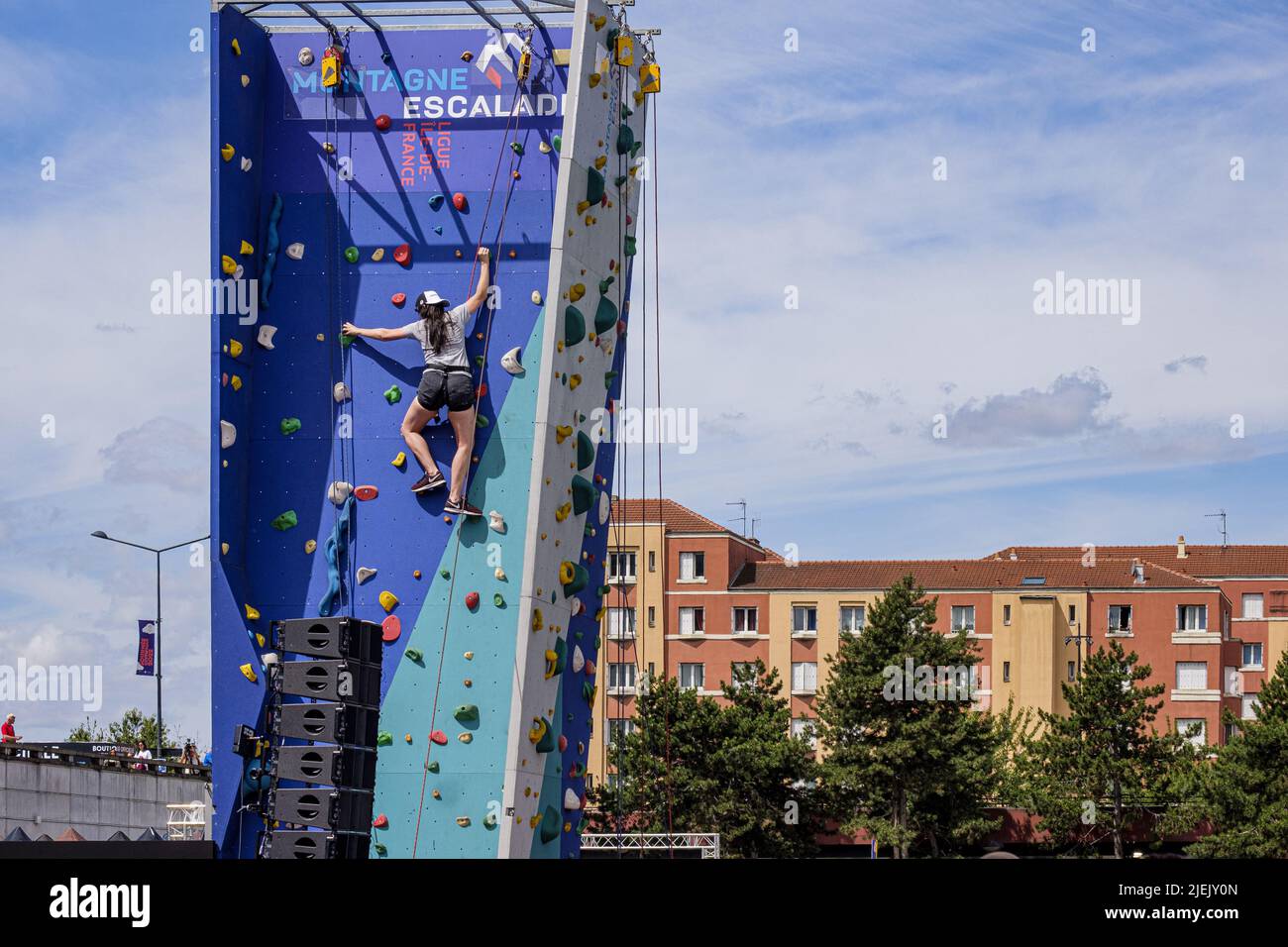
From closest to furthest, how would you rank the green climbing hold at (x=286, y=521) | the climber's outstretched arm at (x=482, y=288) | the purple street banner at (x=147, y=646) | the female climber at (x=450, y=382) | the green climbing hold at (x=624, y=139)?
1. the female climber at (x=450, y=382)
2. the climber's outstretched arm at (x=482, y=288)
3. the green climbing hold at (x=286, y=521)
4. the green climbing hold at (x=624, y=139)
5. the purple street banner at (x=147, y=646)

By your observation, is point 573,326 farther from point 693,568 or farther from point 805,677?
point 693,568

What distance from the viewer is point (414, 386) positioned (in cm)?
2244

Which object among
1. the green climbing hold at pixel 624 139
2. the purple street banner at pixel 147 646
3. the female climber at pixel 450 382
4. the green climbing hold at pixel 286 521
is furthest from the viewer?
the purple street banner at pixel 147 646

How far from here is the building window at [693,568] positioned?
8262cm

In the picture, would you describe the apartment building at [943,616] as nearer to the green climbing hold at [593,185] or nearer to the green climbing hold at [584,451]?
the green climbing hold at [584,451]

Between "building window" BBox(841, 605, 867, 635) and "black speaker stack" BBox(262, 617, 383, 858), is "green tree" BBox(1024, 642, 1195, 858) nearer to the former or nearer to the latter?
"building window" BBox(841, 605, 867, 635)

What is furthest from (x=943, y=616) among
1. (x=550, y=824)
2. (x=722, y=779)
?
(x=550, y=824)

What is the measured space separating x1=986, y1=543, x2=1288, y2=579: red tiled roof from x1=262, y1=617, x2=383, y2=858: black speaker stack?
77060 mm

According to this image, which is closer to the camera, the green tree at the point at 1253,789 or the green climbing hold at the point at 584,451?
the green climbing hold at the point at 584,451

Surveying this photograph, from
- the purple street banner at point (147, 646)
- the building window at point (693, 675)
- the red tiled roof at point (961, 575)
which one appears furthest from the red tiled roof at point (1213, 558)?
the purple street banner at point (147, 646)

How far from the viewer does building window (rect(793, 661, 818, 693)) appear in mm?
81188

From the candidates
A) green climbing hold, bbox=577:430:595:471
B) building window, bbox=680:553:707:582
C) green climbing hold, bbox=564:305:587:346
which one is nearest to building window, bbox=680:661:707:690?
building window, bbox=680:553:707:582

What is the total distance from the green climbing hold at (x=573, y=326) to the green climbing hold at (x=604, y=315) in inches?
21.1

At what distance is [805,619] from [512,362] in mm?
60860
